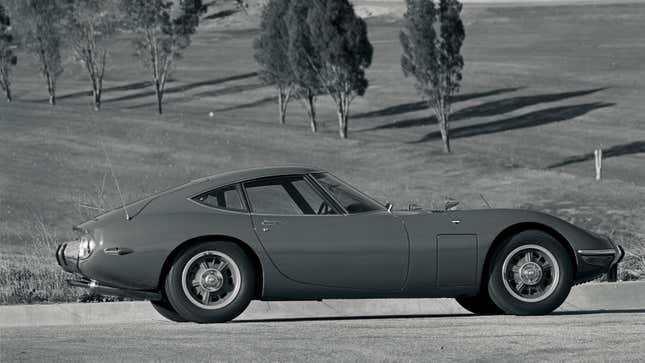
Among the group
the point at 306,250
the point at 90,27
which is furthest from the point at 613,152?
the point at 306,250

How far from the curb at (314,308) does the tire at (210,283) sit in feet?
3.44

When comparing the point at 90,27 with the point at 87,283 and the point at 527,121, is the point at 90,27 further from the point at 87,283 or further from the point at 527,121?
the point at 87,283

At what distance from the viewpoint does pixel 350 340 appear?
7.27 metres

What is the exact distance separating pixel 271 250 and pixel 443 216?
4.17 feet

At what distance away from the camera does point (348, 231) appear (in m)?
8.81

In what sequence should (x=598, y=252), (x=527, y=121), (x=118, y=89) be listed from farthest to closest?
(x=118, y=89) → (x=527, y=121) → (x=598, y=252)

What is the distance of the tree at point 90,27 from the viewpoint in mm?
85812

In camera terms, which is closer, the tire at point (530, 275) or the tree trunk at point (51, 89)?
the tire at point (530, 275)

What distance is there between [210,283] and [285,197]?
84cm

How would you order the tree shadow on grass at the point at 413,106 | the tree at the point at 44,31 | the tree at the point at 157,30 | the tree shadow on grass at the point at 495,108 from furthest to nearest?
the tree at the point at 44,31 → the tree at the point at 157,30 → the tree shadow on grass at the point at 413,106 → the tree shadow on grass at the point at 495,108

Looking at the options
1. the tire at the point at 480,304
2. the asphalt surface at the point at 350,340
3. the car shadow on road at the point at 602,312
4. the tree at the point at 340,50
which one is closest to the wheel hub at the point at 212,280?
the asphalt surface at the point at 350,340

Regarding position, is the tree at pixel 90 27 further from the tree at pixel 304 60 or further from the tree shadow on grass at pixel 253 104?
the tree at pixel 304 60

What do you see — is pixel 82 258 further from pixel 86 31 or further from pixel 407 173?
pixel 86 31

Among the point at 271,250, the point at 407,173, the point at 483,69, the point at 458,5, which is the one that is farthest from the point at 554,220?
the point at 483,69
